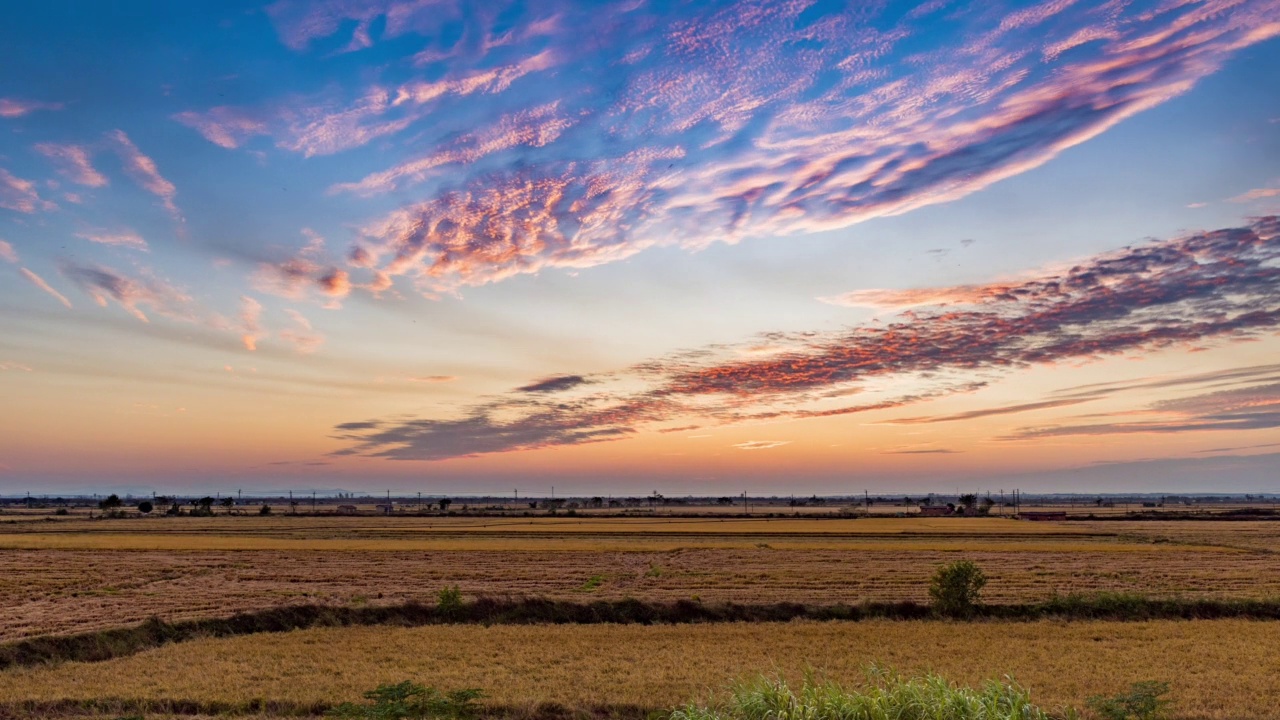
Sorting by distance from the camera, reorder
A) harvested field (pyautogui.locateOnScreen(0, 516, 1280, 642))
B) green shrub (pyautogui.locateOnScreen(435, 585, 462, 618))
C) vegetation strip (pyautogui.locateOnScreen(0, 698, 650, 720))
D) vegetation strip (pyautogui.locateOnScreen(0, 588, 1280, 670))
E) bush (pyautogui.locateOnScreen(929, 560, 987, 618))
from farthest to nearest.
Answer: harvested field (pyautogui.locateOnScreen(0, 516, 1280, 642)) → bush (pyautogui.locateOnScreen(929, 560, 987, 618)) → green shrub (pyautogui.locateOnScreen(435, 585, 462, 618)) → vegetation strip (pyautogui.locateOnScreen(0, 588, 1280, 670)) → vegetation strip (pyautogui.locateOnScreen(0, 698, 650, 720))

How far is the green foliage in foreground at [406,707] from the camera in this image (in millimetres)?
13258

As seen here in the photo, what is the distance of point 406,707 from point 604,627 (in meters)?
15.9

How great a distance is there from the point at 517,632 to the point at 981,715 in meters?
20.5

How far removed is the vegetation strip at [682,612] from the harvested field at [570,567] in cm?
315

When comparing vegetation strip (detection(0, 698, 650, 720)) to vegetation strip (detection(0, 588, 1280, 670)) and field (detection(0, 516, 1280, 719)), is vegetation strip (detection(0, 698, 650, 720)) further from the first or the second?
vegetation strip (detection(0, 588, 1280, 670))

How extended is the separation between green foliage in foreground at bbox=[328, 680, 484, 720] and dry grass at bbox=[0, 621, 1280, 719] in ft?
7.60

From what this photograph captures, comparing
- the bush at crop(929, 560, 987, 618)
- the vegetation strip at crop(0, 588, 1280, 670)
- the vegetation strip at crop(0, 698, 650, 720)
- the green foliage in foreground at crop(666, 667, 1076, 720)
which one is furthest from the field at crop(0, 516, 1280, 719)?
the green foliage in foreground at crop(666, 667, 1076, 720)

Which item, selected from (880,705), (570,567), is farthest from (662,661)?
(570,567)

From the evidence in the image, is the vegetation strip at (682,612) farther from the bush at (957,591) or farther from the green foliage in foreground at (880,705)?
the green foliage in foreground at (880,705)

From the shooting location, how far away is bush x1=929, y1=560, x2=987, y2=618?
101 ft

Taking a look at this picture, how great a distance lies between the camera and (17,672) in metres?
21.5

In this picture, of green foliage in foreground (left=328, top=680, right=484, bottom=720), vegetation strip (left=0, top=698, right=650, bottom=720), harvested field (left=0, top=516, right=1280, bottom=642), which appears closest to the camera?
green foliage in foreground (left=328, top=680, right=484, bottom=720)

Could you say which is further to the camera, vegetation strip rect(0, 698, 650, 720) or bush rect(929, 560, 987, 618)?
bush rect(929, 560, 987, 618)

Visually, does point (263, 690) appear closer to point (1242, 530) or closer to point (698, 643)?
point (698, 643)
